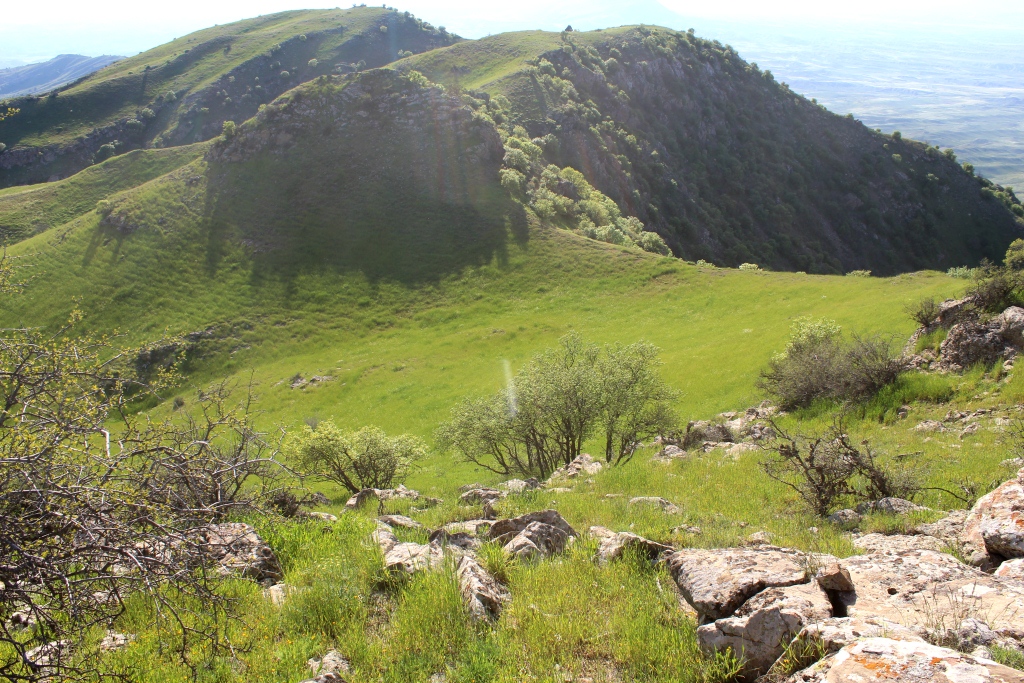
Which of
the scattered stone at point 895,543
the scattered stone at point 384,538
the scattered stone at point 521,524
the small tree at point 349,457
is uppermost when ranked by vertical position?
the scattered stone at point 384,538

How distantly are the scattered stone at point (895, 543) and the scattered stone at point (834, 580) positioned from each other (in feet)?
7.34

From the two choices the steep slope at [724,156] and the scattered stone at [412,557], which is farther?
the steep slope at [724,156]

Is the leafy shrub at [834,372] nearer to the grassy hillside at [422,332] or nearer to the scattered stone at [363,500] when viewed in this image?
the grassy hillside at [422,332]

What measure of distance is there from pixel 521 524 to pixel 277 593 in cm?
367

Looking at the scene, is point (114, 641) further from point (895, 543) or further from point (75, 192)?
point (75, 192)

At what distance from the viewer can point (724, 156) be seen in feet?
350

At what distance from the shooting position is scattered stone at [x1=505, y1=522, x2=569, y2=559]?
7684 millimetres

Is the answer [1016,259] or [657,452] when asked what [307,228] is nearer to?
[657,452]

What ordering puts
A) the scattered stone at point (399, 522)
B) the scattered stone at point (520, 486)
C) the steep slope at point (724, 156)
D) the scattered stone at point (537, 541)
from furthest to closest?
1. the steep slope at point (724, 156)
2. the scattered stone at point (520, 486)
3. the scattered stone at point (399, 522)
4. the scattered stone at point (537, 541)

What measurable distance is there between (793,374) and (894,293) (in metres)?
22.1

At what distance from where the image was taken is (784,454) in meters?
11.3

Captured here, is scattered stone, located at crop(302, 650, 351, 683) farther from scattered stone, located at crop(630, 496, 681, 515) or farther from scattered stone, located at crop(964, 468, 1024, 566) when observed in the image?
scattered stone, located at crop(964, 468, 1024, 566)

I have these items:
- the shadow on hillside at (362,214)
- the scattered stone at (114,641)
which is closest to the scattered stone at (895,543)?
the scattered stone at (114,641)

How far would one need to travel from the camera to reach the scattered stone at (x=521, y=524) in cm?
884
